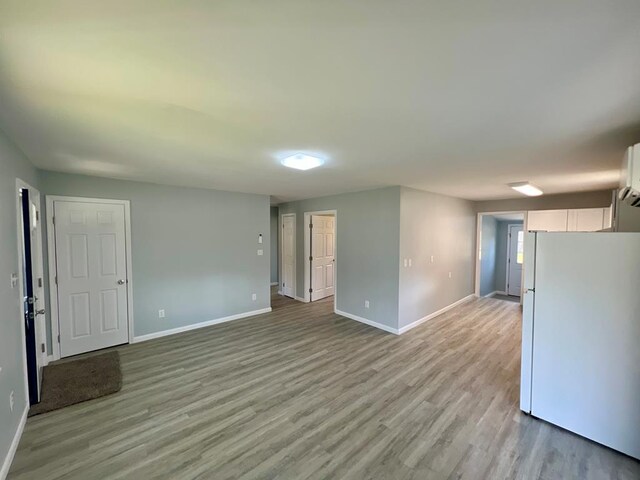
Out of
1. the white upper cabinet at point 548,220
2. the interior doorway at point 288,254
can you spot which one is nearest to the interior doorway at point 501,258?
the white upper cabinet at point 548,220

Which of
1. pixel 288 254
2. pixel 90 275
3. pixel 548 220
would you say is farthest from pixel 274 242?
pixel 548 220

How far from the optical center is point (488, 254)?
23.4ft

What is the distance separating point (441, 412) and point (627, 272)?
1.88m

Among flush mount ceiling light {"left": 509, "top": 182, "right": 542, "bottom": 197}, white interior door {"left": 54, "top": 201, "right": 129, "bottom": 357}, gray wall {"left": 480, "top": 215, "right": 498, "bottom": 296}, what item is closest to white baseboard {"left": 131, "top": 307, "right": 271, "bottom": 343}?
white interior door {"left": 54, "top": 201, "right": 129, "bottom": 357}

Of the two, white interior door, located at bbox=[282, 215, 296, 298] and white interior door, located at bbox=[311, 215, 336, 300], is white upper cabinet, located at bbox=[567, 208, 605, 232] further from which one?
white interior door, located at bbox=[282, 215, 296, 298]

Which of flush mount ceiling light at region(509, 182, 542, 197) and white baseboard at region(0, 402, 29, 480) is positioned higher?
flush mount ceiling light at region(509, 182, 542, 197)

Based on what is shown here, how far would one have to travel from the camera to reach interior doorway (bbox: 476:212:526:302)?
6.85 m

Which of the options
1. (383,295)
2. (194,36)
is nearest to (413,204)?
(383,295)

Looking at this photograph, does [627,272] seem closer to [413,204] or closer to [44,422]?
[413,204]

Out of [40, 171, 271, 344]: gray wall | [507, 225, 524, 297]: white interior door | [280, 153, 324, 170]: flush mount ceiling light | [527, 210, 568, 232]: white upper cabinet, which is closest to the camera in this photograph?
[280, 153, 324, 170]: flush mount ceiling light

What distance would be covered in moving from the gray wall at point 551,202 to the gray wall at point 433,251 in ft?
1.41

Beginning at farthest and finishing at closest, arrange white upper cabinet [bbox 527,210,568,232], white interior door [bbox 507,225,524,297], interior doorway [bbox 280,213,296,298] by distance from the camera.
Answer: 1. white interior door [bbox 507,225,524,297]
2. interior doorway [bbox 280,213,296,298]
3. white upper cabinet [bbox 527,210,568,232]

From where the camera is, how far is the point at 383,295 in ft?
15.1

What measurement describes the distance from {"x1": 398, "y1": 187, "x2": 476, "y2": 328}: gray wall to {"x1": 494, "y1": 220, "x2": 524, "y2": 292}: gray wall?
1537 millimetres
